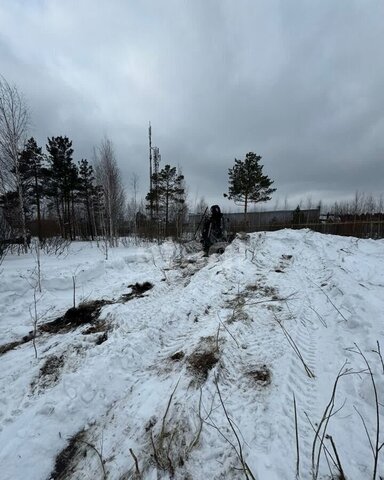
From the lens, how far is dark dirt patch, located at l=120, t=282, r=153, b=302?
6.08 metres

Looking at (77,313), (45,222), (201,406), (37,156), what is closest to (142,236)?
(45,222)

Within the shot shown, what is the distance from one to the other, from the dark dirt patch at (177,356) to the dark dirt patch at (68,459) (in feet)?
4.41

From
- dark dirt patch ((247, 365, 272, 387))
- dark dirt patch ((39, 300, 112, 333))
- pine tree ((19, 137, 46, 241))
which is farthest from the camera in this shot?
pine tree ((19, 137, 46, 241))

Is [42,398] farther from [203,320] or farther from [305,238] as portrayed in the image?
[305,238]

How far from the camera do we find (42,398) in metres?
2.58

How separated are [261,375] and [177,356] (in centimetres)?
119

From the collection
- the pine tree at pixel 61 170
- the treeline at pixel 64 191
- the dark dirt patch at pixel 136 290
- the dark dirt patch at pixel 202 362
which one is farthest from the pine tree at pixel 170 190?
the dark dirt patch at pixel 202 362

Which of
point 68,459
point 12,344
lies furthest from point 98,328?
point 68,459

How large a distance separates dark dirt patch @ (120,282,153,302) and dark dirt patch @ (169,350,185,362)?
2802 millimetres

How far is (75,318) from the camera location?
16.2 ft

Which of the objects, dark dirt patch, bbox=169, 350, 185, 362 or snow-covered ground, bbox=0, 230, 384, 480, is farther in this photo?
dark dirt patch, bbox=169, 350, 185, 362

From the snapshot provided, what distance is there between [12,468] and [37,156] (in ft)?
90.8

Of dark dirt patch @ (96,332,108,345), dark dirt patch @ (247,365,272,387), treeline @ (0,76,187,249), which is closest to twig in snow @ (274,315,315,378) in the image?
dark dirt patch @ (247,365,272,387)

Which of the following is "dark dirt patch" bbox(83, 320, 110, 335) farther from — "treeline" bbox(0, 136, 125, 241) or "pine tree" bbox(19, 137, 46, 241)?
"pine tree" bbox(19, 137, 46, 241)
